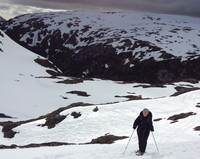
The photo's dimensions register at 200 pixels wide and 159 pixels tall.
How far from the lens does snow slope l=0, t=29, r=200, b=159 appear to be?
66.0 feet

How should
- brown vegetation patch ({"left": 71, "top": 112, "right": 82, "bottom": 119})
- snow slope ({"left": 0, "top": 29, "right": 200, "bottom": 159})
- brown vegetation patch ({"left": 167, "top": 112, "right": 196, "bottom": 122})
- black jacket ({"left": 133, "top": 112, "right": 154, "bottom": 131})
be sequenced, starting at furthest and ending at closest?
brown vegetation patch ({"left": 71, "top": 112, "right": 82, "bottom": 119})
brown vegetation patch ({"left": 167, "top": 112, "right": 196, "bottom": 122})
snow slope ({"left": 0, "top": 29, "right": 200, "bottom": 159})
black jacket ({"left": 133, "top": 112, "right": 154, "bottom": 131})

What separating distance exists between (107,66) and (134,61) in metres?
14.7

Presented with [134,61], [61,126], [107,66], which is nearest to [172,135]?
[61,126]

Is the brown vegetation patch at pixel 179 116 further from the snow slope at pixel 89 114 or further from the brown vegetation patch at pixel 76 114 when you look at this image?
the brown vegetation patch at pixel 76 114

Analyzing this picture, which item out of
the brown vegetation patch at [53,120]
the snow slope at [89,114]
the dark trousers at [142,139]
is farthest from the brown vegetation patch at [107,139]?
the dark trousers at [142,139]

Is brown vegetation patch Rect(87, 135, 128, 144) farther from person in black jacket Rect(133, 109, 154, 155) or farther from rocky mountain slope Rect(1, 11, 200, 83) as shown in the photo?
rocky mountain slope Rect(1, 11, 200, 83)

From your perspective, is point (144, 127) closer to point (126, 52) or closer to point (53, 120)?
point (53, 120)

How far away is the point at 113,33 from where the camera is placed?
18538 cm

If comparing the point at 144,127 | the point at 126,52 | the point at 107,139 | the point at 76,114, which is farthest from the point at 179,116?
the point at 126,52

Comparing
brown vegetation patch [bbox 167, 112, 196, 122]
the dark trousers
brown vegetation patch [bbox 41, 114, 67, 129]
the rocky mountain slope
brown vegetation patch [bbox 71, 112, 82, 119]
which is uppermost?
the dark trousers

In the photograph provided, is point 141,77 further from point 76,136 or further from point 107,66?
point 76,136

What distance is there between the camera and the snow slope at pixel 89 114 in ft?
66.0

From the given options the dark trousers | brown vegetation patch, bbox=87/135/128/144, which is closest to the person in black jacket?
the dark trousers

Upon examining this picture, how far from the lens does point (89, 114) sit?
131 feet
